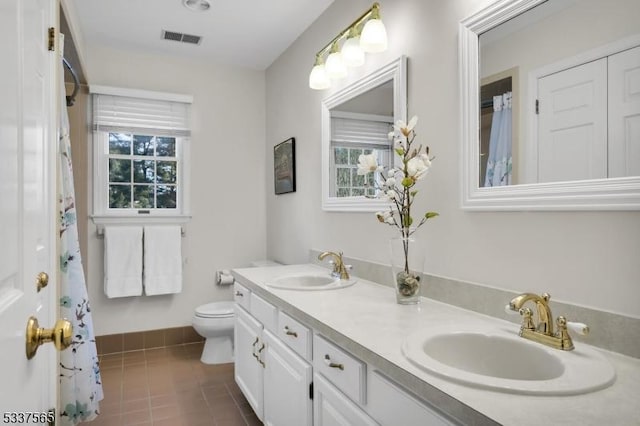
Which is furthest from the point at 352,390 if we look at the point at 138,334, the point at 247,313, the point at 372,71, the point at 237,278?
the point at 138,334

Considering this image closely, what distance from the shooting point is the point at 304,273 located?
2438mm

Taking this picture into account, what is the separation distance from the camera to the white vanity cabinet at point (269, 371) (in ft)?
5.25

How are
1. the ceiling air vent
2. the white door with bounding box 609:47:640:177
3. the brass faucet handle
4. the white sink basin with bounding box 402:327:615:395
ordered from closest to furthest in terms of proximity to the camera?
the white sink basin with bounding box 402:327:615:395
the white door with bounding box 609:47:640:177
the brass faucet handle
the ceiling air vent

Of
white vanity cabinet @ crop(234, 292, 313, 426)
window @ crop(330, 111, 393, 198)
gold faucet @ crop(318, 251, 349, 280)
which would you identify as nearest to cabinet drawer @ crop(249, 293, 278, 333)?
white vanity cabinet @ crop(234, 292, 313, 426)

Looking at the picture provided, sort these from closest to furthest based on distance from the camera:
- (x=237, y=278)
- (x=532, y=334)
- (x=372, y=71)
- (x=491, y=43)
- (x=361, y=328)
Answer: (x=532, y=334)
(x=361, y=328)
(x=491, y=43)
(x=372, y=71)
(x=237, y=278)

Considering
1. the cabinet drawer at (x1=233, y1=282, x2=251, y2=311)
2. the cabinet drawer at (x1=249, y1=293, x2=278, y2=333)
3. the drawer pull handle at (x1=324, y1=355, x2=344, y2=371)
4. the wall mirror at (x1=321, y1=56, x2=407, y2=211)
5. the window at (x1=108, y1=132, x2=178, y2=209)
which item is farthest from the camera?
the window at (x1=108, y1=132, x2=178, y2=209)

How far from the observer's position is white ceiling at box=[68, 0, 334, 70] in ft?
8.71

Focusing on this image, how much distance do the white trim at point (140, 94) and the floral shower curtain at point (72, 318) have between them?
1389 millimetres

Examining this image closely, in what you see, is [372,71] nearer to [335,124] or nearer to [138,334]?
[335,124]

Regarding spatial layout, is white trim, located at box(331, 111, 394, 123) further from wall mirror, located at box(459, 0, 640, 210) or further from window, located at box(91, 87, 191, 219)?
window, located at box(91, 87, 191, 219)

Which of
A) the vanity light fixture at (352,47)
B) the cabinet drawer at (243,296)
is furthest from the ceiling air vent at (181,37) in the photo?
the cabinet drawer at (243,296)

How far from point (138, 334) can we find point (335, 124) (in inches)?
95.5

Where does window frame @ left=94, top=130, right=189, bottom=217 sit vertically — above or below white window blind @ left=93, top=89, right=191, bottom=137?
below

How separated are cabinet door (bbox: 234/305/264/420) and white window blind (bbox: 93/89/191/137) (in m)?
1.84
